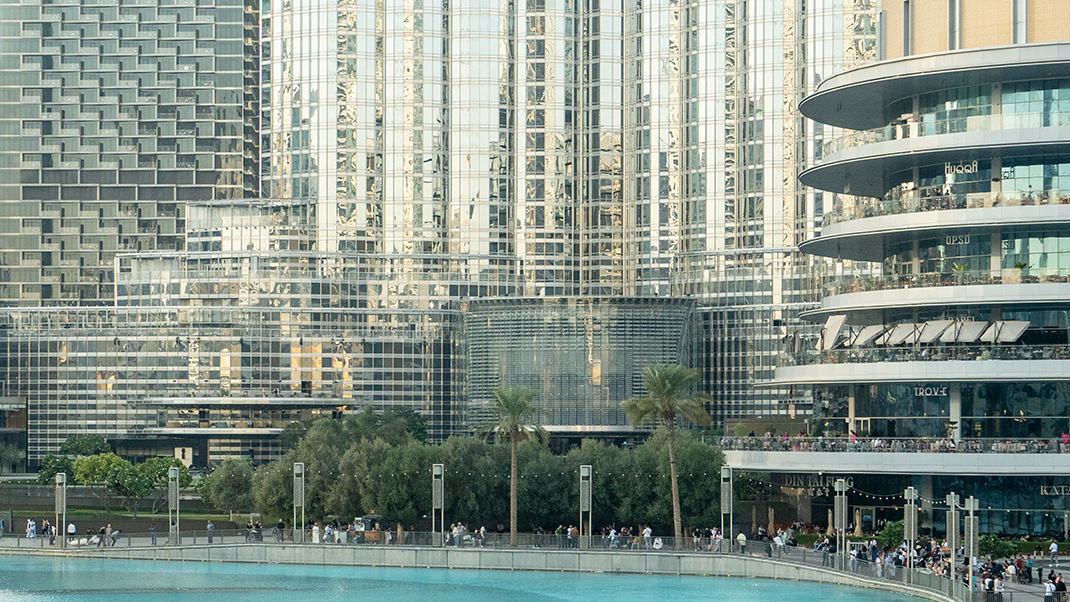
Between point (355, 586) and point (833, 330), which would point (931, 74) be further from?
point (355, 586)

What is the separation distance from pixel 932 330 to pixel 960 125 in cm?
1204

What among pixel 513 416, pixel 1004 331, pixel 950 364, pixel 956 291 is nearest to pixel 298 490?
pixel 513 416

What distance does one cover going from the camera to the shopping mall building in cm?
10712

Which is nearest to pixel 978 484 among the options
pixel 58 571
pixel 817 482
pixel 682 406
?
pixel 817 482

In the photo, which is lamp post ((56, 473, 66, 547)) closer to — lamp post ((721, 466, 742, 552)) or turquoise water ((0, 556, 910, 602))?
turquoise water ((0, 556, 910, 602))

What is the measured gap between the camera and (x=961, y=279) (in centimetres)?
10931

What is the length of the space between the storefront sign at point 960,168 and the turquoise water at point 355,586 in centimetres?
2715

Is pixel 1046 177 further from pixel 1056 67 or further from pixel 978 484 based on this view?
pixel 978 484

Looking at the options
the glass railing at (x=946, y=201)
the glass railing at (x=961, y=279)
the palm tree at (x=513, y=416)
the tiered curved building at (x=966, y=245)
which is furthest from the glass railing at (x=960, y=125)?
the palm tree at (x=513, y=416)

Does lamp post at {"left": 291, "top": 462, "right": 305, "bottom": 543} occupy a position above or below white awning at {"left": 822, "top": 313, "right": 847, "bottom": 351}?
below

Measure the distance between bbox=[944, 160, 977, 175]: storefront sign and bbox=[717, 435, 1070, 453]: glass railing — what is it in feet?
51.5

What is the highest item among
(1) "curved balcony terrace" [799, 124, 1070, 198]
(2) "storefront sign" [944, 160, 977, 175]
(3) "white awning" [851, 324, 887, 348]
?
(1) "curved balcony terrace" [799, 124, 1070, 198]

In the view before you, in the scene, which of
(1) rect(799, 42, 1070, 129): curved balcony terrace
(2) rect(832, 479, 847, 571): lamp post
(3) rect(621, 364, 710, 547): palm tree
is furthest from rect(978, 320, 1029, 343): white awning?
(3) rect(621, 364, 710, 547): palm tree

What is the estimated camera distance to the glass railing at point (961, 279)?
107312mm
